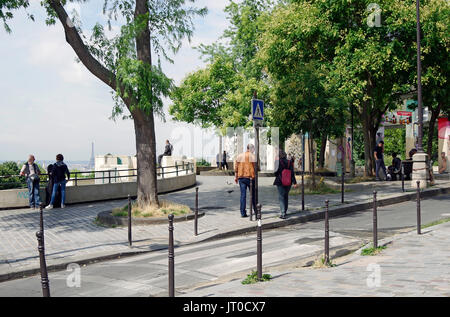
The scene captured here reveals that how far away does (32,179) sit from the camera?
15406 mm

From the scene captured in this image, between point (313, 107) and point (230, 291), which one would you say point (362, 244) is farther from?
point (313, 107)

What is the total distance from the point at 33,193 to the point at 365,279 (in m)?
12.6

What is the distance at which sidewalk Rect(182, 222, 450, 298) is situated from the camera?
5.80m

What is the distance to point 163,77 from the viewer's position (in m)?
12.5

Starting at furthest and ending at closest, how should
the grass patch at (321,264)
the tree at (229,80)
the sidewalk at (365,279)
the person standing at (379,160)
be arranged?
1. the tree at (229,80)
2. the person standing at (379,160)
3. the grass patch at (321,264)
4. the sidewalk at (365,279)

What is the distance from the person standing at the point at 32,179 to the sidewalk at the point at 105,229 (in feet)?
1.67

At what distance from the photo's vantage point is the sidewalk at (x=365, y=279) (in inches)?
228

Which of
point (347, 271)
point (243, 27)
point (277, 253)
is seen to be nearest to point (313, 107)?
point (277, 253)

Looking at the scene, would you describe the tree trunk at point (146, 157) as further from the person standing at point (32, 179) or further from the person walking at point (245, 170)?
the person standing at point (32, 179)

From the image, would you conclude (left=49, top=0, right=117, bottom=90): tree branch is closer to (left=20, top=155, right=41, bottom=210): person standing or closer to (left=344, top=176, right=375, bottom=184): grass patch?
(left=20, top=155, right=41, bottom=210): person standing

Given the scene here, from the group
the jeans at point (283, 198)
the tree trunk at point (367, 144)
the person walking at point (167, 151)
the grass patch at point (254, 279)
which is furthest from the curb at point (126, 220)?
the person walking at point (167, 151)

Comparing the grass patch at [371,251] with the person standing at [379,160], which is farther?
the person standing at [379,160]

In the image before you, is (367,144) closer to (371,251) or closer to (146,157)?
(146,157)

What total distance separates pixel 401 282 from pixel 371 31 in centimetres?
1628
